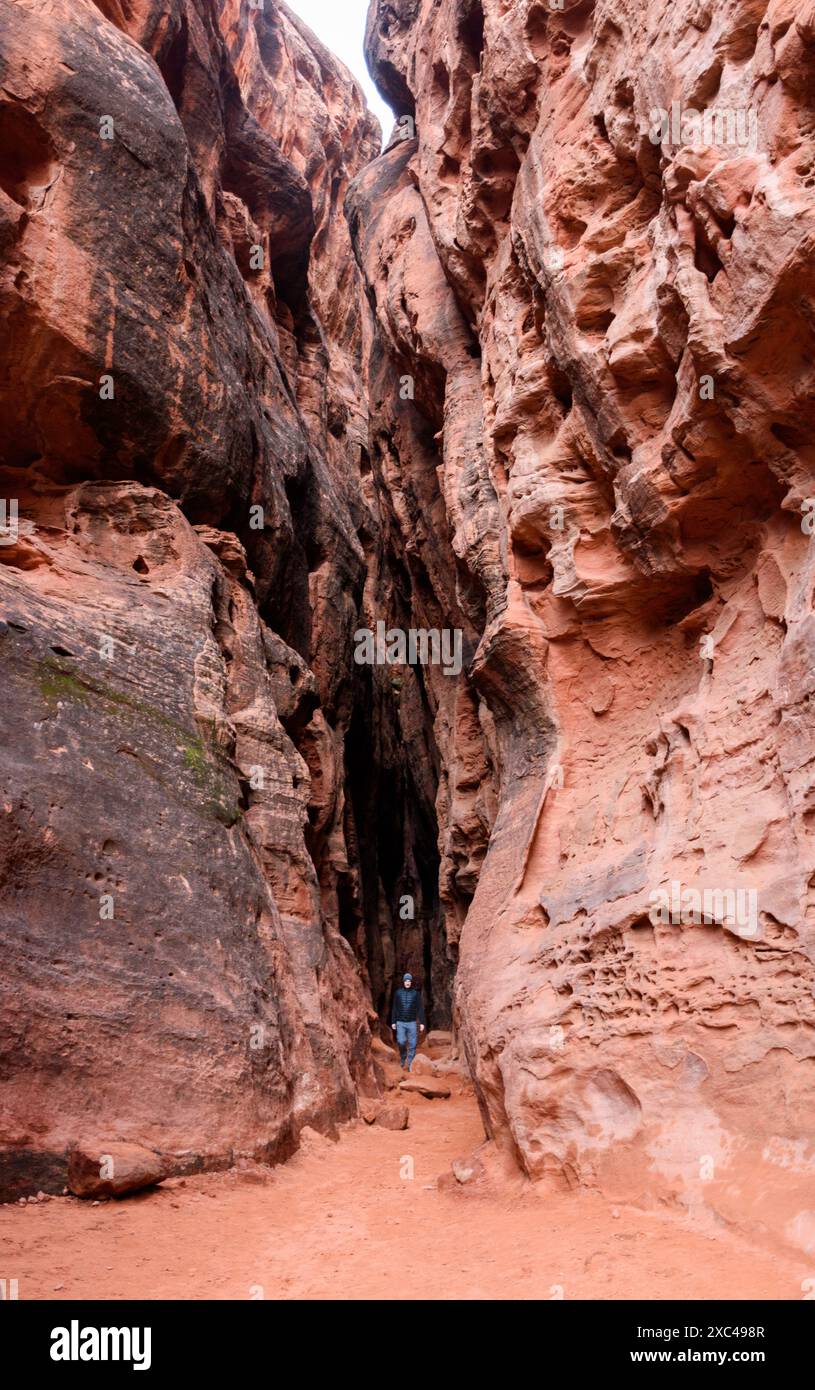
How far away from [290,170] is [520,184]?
9.40 metres

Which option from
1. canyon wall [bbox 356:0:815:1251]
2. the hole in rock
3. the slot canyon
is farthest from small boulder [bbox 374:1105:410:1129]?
the hole in rock

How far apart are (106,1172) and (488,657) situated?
730 centimetres

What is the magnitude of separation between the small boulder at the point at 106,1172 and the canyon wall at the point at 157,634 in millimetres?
182

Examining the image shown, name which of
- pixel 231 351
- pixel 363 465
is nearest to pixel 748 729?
pixel 231 351

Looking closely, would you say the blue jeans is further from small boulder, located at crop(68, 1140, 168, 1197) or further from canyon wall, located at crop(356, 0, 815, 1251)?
small boulder, located at crop(68, 1140, 168, 1197)

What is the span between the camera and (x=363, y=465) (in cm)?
3059

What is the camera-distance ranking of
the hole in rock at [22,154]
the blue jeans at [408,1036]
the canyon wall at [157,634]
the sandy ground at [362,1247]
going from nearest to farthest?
the sandy ground at [362,1247], the canyon wall at [157,634], the hole in rock at [22,154], the blue jeans at [408,1036]

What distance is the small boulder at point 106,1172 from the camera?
7000 mm

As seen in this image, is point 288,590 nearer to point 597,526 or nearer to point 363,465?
point 597,526

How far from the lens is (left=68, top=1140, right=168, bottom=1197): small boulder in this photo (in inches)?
276

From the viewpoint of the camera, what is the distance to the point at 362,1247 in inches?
251

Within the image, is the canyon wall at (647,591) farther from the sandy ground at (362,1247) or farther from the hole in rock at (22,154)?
the hole in rock at (22,154)

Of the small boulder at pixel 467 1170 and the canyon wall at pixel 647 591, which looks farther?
the small boulder at pixel 467 1170

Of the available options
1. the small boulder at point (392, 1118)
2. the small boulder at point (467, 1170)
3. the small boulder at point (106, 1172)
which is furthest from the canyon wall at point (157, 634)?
the small boulder at point (467, 1170)
